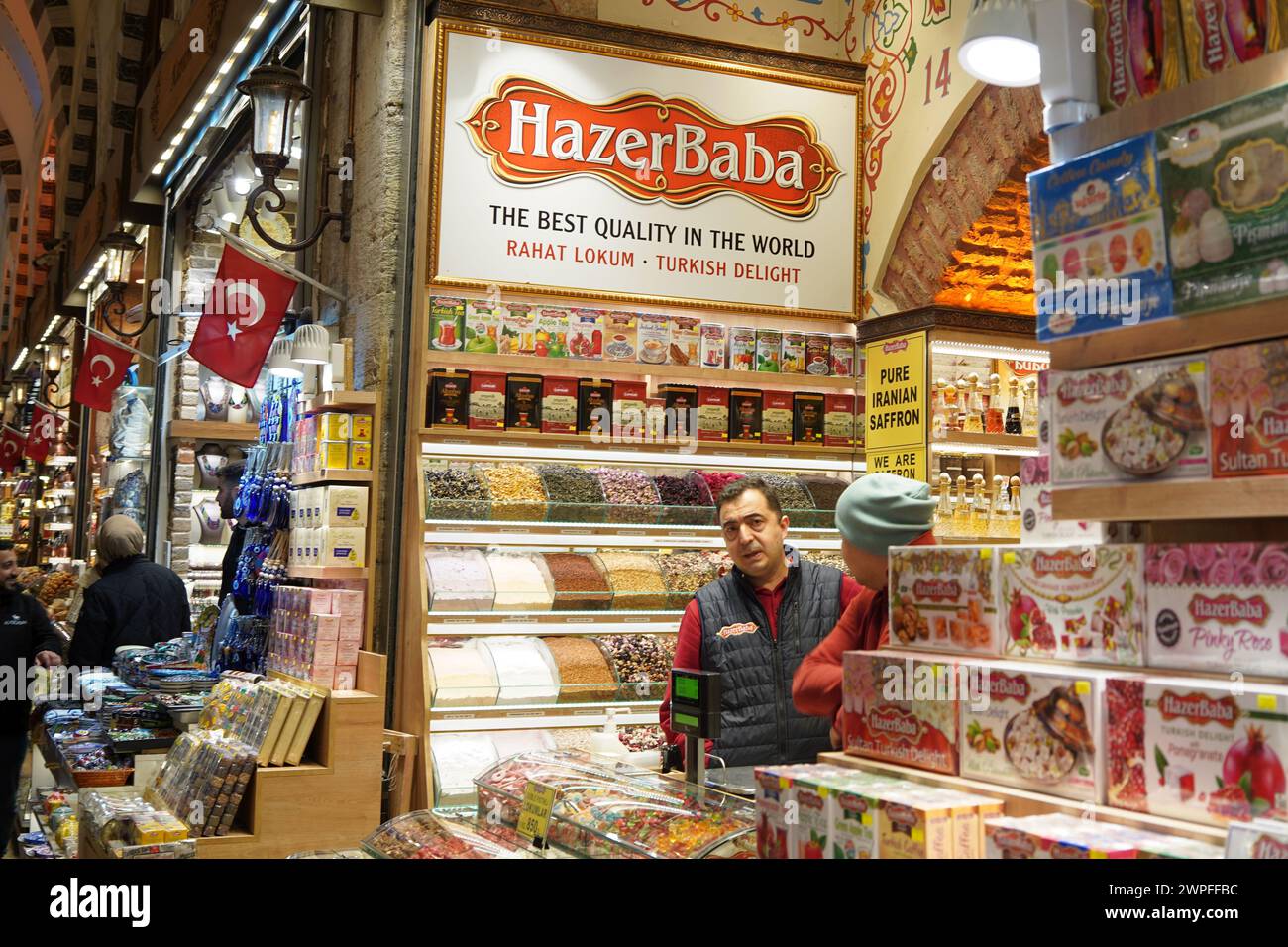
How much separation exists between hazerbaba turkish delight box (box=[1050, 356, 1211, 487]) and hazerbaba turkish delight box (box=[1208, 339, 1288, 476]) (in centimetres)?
2

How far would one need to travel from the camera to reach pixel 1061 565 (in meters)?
2.06

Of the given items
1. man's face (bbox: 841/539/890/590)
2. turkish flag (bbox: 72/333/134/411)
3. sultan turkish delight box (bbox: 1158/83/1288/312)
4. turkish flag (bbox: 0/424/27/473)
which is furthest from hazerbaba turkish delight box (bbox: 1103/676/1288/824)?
turkish flag (bbox: 0/424/27/473)

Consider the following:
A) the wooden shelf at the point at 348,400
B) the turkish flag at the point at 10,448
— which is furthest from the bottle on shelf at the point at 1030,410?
the turkish flag at the point at 10,448

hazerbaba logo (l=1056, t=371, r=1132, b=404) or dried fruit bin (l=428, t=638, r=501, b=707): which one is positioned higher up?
hazerbaba logo (l=1056, t=371, r=1132, b=404)

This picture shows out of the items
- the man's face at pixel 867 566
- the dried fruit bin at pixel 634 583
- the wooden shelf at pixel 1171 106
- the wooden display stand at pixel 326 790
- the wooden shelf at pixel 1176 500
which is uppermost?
the wooden shelf at pixel 1171 106

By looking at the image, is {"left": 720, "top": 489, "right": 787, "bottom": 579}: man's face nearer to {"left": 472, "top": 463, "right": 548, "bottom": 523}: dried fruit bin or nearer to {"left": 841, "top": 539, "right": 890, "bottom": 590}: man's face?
{"left": 841, "top": 539, "right": 890, "bottom": 590}: man's face

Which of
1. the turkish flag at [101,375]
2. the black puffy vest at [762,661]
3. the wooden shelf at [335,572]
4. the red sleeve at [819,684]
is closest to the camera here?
the red sleeve at [819,684]

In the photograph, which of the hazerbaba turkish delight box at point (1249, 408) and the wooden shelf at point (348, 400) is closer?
the hazerbaba turkish delight box at point (1249, 408)

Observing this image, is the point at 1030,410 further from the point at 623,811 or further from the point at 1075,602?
the point at 1075,602

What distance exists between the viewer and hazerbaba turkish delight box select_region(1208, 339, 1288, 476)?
177 cm

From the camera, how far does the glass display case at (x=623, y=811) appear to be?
255 cm

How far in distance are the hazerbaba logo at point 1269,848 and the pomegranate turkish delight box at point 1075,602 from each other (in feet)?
1.38

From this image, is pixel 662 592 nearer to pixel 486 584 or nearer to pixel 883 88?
pixel 486 584

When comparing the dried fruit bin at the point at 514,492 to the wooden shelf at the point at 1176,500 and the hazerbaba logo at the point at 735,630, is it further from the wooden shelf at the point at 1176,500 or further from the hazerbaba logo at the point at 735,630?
the wooden shelf at the point at 1176,500
